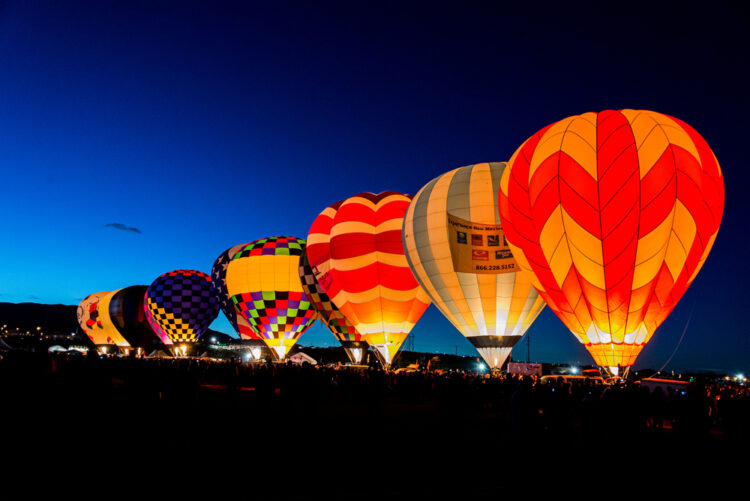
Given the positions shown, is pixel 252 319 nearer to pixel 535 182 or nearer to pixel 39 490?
pixel 535 182

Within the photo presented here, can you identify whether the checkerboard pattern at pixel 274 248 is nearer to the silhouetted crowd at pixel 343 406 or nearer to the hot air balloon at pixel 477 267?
the hot air balloon at pixel 477 267

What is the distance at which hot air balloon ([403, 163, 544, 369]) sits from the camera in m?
20.1

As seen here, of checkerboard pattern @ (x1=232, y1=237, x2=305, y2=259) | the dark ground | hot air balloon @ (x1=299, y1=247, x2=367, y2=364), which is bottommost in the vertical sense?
the dark ground

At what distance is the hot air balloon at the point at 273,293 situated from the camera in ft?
106

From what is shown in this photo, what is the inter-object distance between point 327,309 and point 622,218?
16789 mm

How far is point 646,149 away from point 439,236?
7802 mm

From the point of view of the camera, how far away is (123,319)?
169 feet

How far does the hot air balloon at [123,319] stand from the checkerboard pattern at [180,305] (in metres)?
8.65

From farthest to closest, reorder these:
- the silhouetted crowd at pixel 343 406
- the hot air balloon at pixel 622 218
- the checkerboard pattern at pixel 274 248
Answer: the checkerboard pattern at pixel 274 248, the hot air balloon at pixel 622 218, the silhouetted crowd at pixel 343 406

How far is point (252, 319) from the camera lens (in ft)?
109

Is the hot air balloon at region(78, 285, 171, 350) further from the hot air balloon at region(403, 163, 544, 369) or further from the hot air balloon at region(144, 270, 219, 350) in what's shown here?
the hot air balloon at region(403, 163, 544, 369)

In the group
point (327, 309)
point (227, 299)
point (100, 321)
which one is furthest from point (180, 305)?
point (327, 309)

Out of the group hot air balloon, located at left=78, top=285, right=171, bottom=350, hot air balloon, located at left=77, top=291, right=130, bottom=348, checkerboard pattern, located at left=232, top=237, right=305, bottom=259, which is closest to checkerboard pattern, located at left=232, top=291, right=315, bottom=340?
checkerboard pattern, located at left=232, top=237, right=305, bottom=259

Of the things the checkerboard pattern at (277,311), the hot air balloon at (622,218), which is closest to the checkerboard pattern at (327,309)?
the checkerboard pattern at (277,311)
